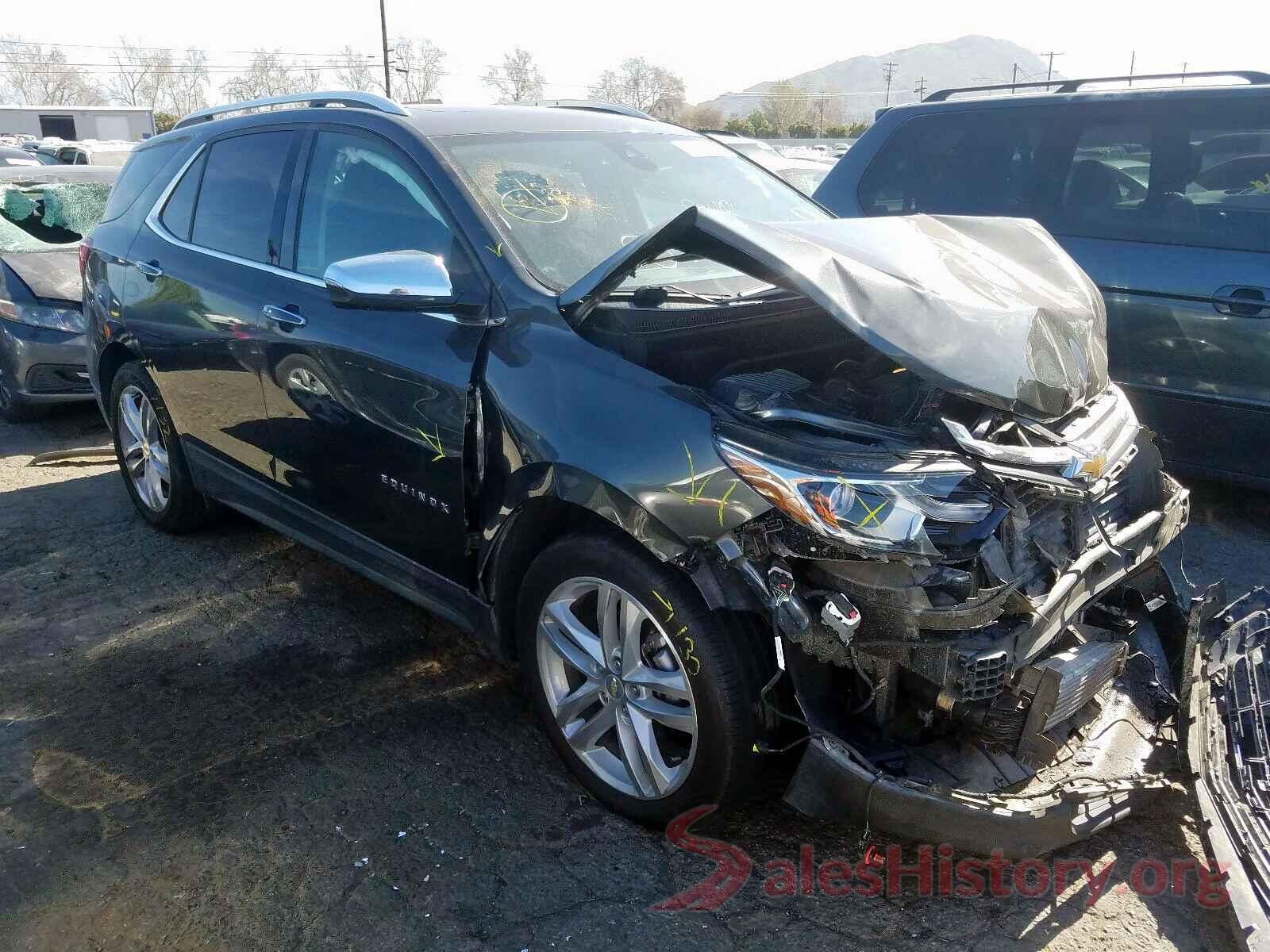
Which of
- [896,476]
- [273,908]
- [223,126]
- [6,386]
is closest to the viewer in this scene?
[896,476]

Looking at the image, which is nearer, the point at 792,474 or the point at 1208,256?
the point at 792,474

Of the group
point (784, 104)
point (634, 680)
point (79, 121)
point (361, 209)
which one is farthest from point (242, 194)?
point (784, 104)

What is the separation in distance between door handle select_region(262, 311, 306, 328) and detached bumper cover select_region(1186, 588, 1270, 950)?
292 cm

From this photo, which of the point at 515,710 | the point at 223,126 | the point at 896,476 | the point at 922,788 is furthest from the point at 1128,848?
the point at 223,126

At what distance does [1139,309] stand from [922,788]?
3222mm

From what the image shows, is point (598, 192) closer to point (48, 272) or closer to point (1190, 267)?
point (1190, 267)

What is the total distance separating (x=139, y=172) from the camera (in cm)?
495

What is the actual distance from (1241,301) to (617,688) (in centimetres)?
335

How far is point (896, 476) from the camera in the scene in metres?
2.29

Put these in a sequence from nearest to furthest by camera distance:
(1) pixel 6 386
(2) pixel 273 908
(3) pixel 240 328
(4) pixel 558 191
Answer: (2) pixel 273 908, (4) pixel 558 191, (3) pixel 240 328, (1) pixel 6 386

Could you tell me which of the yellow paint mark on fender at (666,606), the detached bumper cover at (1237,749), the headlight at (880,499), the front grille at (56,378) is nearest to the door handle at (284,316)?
the yellow paint mark on fender at (666,606)

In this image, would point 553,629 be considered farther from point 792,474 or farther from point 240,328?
point 240,328

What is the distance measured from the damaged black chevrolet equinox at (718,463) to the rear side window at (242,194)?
4 cm

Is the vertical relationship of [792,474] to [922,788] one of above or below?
above
